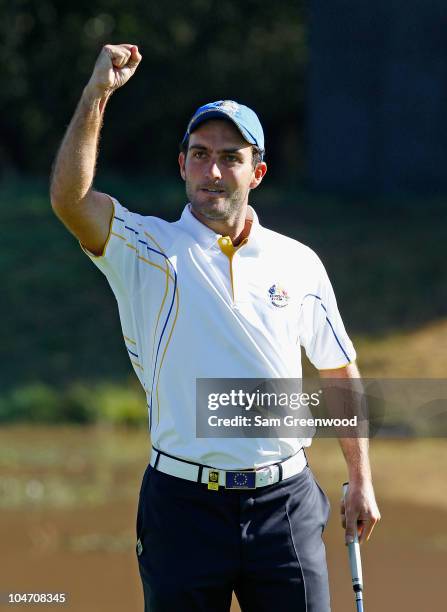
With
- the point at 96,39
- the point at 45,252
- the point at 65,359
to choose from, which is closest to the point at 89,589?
the point at 65,359

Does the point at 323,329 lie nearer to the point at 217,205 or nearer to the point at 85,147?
the point at 217,205

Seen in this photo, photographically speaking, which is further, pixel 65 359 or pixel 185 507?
pixel 65 359

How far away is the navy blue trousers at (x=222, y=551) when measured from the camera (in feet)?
12.6

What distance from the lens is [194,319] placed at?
3912 millimetres

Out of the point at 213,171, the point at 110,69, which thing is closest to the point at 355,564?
the point at 213,171

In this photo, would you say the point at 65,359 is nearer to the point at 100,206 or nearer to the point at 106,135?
the point at 100,206

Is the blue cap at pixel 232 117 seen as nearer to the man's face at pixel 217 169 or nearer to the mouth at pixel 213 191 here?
the man's face at pixel 217 169

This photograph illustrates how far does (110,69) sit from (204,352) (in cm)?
89

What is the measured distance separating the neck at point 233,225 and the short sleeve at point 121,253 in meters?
0.24

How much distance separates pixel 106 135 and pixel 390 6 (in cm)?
943

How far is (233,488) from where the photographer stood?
12.8 ft

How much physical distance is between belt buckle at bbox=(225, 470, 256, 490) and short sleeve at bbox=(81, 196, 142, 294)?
0.65 metres

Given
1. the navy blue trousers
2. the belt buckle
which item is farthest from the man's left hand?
the belt buckle

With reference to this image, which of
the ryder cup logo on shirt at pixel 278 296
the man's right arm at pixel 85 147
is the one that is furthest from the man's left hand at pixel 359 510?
the man's right arm at pixel 85 147
